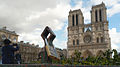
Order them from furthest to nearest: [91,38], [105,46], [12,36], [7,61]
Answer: [91,38], [105,46], [12,36], [7,61]

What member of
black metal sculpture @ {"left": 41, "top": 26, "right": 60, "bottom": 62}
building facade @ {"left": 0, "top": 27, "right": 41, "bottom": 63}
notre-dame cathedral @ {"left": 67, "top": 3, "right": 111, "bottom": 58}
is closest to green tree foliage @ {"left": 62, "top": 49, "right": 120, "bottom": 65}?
black metal sculpture @ {"left": 41, "top": 26, "right": 60, "bottom": 62}

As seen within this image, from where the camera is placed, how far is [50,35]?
1155 centimetres

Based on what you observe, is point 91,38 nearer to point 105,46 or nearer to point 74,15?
point 105,46

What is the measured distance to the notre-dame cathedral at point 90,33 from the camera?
5856cm

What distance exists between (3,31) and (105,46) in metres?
39.2

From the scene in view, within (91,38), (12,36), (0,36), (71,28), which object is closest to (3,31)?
(0,36)

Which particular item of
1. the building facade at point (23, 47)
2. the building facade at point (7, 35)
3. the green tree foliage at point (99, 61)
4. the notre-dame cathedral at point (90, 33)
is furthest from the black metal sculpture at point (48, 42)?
the notre-dame cathedral at point (90, 33)

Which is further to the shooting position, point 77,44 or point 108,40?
point 77,44

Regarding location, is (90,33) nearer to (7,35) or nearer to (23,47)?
(23,47)

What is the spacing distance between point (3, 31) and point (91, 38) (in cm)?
3612

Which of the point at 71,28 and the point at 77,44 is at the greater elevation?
the point at 71,28

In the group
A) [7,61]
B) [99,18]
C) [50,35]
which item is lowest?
[7,61]

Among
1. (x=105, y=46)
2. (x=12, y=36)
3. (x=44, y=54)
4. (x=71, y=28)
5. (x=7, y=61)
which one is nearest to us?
(x=7, y=61)

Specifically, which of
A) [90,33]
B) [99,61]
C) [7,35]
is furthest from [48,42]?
[90,33]
